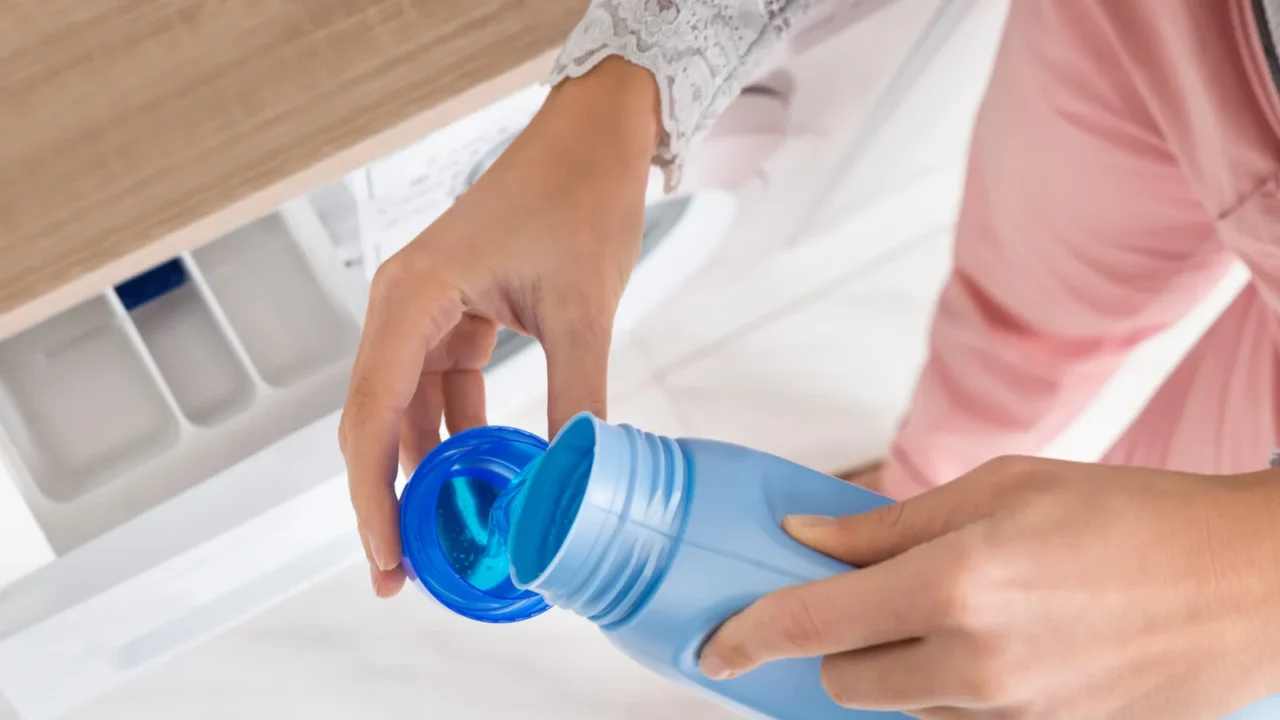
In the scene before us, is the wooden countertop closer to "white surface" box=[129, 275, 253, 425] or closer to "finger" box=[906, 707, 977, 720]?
"white surface" box=[129, 275, 253, 425]

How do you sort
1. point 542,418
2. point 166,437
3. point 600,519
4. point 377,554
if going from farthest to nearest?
point 542,418 → point 166,437 → point 377,554 → point 600,519

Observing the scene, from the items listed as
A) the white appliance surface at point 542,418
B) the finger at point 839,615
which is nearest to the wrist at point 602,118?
the white appliance surface at point 542,418

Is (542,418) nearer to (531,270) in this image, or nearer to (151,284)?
(151,284)

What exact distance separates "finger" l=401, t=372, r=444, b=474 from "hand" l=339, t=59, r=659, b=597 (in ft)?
0.20

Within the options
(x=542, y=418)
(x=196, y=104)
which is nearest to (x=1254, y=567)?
(x=196, y=104)

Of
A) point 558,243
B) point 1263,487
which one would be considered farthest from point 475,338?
point 1263,487

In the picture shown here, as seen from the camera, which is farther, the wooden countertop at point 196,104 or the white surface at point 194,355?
the white surface at point 194,355

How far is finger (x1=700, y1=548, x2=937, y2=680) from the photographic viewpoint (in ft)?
1.05

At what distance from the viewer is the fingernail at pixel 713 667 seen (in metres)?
0.34

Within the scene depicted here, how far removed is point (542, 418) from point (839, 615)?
681mm

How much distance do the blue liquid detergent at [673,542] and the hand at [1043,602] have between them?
0.01m

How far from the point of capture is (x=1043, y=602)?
0.33 metres

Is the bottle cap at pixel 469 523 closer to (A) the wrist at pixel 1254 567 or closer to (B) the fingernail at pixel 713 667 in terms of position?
(B) the fingernail at pixel 713 667

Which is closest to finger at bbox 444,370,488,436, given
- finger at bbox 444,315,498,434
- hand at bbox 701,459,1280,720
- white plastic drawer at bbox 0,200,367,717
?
finger at bbox 444,315,498,434
